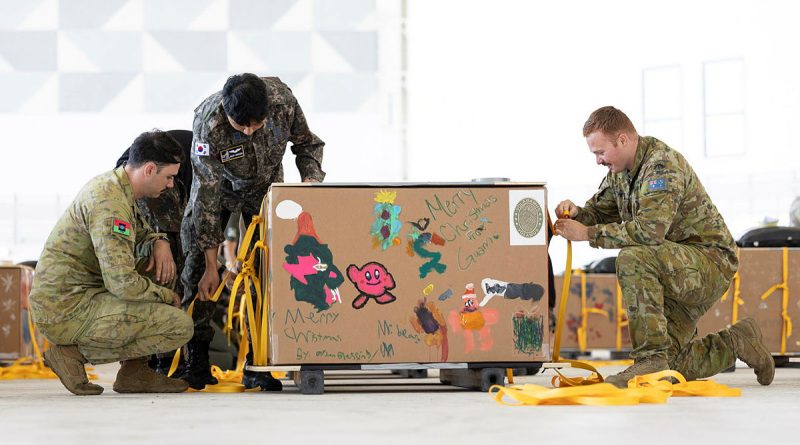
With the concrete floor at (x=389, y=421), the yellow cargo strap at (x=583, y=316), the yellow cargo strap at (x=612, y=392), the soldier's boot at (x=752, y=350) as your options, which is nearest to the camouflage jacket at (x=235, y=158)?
the concrete floor at (x=389, y=421)

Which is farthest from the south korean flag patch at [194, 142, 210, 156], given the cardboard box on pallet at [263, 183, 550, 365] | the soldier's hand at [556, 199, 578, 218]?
the soldier's hand at [556, 199, 578, 218]

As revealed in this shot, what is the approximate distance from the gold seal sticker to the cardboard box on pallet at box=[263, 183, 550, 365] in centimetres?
5

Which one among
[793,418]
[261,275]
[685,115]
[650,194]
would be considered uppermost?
[685,115]

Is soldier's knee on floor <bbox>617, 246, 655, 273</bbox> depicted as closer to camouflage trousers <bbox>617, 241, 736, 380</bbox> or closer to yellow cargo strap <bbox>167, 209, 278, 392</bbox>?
camouflage trousers <bbox>617, 241, 736, 380</bbox>

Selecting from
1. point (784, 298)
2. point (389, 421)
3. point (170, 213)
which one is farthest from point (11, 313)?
point (389, 421)

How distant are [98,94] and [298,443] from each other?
9.93 meters

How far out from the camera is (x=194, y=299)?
371 centimetres

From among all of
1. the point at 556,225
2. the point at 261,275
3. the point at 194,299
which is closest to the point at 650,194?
the point at 556,225

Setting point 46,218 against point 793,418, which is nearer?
point 793,418

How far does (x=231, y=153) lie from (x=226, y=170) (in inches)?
2.6

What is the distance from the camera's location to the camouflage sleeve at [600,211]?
3.42 metres

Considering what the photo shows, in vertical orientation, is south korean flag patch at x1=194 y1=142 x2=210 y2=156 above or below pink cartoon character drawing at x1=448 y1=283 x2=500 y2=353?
above

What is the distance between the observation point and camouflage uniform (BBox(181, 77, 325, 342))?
11.3 feet

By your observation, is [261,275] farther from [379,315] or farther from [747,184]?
[747,184]
